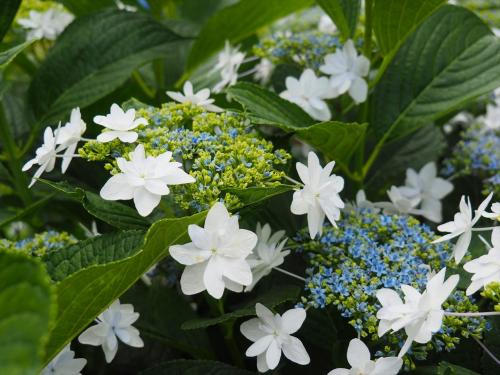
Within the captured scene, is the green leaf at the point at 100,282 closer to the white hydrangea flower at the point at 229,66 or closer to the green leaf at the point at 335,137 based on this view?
the green leaf at the point at 335,137

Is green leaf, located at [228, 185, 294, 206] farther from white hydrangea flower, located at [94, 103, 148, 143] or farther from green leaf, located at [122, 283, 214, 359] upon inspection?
green leaf, located at [122, 283, 214, 359]

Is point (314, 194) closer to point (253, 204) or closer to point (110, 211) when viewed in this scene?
point (253, 204)

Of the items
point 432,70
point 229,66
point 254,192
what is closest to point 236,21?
point 229,66

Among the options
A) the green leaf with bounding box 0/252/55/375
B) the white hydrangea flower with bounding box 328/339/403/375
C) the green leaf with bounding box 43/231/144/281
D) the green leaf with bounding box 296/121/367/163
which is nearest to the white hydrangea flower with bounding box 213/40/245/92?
the green leaf with bounding box 296/121/367/163

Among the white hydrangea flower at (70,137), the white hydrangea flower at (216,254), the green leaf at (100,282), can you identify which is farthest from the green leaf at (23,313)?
the white hydrangea flower at (70,137)

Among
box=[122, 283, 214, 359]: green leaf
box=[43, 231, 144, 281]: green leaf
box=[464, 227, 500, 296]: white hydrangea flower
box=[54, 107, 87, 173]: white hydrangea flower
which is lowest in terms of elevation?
box=[122, 283, 214, 359]: green leaf

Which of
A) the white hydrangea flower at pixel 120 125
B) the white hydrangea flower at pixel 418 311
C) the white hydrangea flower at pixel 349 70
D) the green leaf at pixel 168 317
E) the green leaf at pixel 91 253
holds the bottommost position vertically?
the green leaf at pixel 168 317
